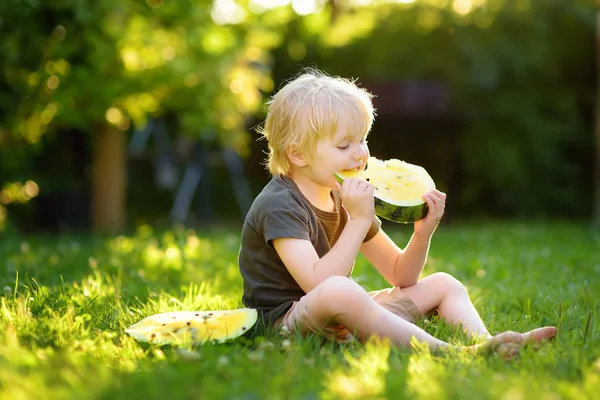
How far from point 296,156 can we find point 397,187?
19.6 inches

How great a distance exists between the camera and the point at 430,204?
335cm

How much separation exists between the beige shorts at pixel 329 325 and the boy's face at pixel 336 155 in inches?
22.6

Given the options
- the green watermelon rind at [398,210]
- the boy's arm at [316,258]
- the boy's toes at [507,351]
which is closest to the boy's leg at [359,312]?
the boy's arm at [316,258]

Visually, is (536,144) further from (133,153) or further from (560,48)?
(133,153)

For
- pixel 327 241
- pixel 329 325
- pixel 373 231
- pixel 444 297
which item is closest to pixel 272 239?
pixel 327 241

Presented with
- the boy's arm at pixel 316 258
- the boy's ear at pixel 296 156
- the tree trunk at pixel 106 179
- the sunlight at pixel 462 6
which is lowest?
the tree trunk at pixel 106 179

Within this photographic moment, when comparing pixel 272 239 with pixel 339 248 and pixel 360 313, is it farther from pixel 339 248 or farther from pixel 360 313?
pixel 360 313

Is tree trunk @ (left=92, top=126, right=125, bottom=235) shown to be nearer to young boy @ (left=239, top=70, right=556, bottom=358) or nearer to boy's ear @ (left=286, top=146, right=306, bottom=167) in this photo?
young boy @ (left=239, top=70, right=556, bottom=358)

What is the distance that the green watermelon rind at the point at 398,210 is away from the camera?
10.7 ft

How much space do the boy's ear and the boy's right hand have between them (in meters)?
0.25

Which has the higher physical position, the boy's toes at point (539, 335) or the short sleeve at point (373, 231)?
the short sleeve at point (373, 231)

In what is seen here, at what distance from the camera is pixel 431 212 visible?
338 cm

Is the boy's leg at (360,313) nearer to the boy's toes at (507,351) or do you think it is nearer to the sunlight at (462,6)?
the boy's toes at (507,351)

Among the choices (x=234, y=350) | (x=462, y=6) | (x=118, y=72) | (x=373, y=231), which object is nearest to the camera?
(x=234, y=350)
